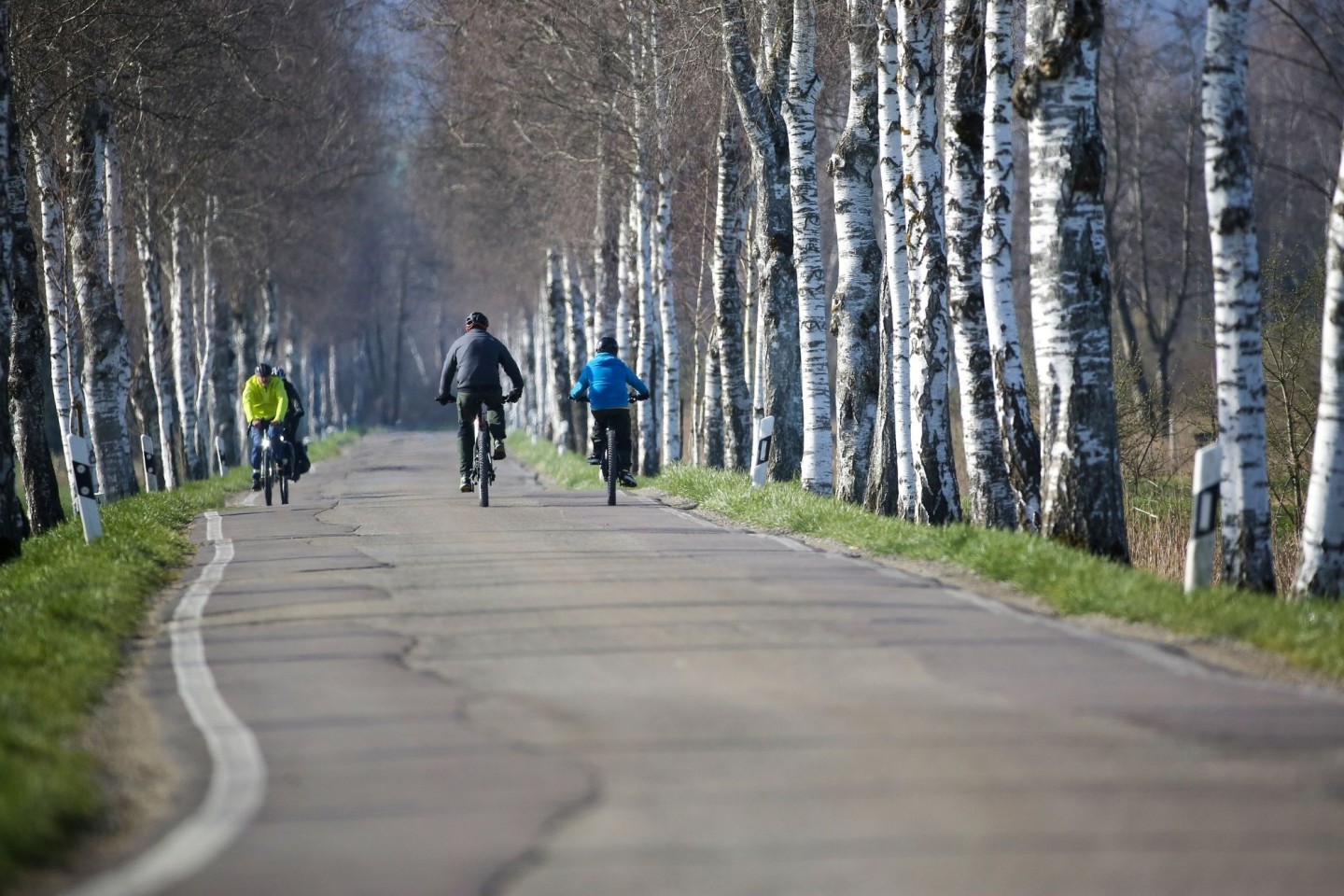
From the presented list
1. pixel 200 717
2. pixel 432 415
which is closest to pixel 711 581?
pixel 200 717

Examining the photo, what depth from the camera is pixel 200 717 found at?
293 inches

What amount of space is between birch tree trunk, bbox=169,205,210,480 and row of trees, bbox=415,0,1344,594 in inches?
245

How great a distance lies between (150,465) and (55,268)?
13.0ft

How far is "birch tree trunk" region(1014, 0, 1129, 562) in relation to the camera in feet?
40.2

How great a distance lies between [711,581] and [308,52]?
27.2m

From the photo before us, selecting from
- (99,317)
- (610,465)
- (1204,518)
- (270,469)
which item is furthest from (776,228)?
(1204,518)

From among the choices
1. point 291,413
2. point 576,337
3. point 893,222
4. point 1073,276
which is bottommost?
point 291,413

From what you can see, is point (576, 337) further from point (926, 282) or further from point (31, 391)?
point (926, 282)

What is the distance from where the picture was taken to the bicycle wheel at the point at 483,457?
19.3 m

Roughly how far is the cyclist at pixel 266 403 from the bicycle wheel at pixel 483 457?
3.92m

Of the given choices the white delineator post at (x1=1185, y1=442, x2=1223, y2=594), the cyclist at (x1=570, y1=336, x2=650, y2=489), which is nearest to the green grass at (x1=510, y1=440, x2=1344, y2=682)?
the white delineator post at (x1=1185, y1=442, x2=1223, y2=594)

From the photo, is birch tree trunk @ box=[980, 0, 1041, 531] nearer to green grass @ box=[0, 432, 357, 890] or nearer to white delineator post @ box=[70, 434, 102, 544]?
green grass @ box=[0, 432, 357, 890]

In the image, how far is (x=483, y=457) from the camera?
760 inches

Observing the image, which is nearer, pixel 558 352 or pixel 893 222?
pixel 893 222
